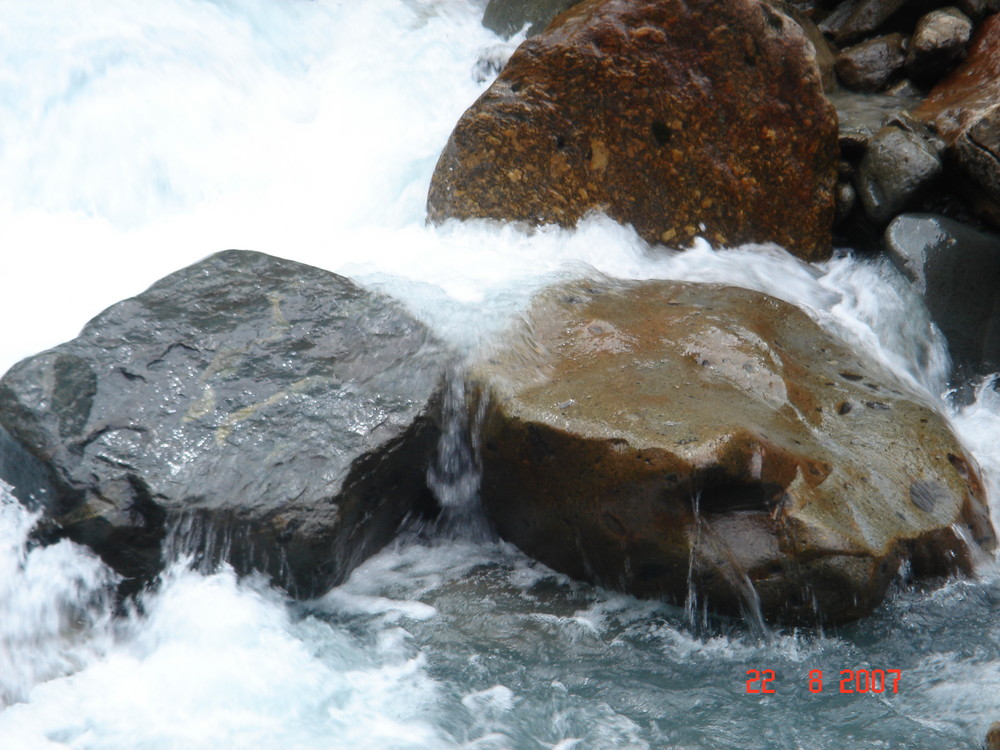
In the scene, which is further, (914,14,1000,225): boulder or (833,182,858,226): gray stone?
(833,182,858,226): gray stone

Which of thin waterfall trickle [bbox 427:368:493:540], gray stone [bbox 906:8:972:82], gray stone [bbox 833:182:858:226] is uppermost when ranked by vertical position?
gray stone [bbox 906:8:972:82]

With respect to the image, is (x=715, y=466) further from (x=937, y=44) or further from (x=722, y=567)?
(x=937, y=44)

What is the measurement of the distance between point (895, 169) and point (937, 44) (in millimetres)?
1574

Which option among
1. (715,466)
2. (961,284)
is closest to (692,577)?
(715,466)

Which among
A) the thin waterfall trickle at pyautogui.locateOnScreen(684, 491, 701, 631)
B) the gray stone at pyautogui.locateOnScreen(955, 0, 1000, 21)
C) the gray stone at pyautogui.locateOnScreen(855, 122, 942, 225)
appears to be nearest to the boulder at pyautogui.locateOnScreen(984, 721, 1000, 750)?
the thin waterfall trickle at pyautogui.locateOnScreen(684, 491, 701, 631)

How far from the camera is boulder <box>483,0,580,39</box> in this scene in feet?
26.9

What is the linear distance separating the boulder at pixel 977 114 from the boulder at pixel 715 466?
1.74 metres

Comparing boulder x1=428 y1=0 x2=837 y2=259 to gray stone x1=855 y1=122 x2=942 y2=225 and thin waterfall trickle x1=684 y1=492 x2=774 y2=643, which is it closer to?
gray stone x1=855 y1=122 x2=942 y2=225

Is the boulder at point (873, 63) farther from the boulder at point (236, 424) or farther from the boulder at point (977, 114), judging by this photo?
the boulder at point (236, 424)

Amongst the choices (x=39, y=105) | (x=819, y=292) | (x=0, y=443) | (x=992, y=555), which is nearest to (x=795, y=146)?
(x=819, y=292)

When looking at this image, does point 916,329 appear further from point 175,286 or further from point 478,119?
point 175,286

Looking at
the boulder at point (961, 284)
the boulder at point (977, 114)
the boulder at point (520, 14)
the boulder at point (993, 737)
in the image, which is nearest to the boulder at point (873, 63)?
the boulder at point (977, 114)

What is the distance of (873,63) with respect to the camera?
6773 mm

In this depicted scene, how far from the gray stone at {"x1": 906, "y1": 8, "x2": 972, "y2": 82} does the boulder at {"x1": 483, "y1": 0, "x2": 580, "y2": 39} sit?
121 inches
